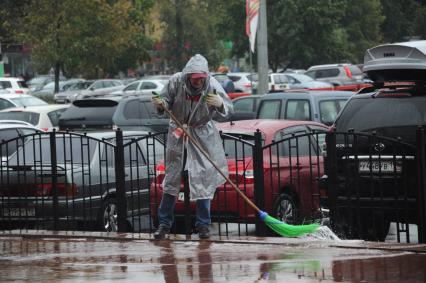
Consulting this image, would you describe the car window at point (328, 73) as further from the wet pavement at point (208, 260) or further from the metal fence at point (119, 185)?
the wet pavement at point (208, 260)

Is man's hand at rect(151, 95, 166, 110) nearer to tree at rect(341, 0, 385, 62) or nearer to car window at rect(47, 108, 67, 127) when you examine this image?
car window at rect(47, 108, 67, 127)

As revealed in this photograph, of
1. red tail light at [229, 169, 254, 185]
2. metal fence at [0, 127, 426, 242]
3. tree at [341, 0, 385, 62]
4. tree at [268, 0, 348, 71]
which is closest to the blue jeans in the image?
metal fence at [0, 127, 426, 242]

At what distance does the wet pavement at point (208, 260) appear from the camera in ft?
28.9

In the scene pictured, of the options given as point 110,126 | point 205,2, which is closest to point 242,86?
point 205,2

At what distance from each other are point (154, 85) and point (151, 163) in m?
38.2

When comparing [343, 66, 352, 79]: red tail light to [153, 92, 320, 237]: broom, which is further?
[343, 66, 352, 79]: red tail light

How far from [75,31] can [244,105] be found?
18.1 m

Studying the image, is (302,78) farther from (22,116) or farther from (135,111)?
(22,116)

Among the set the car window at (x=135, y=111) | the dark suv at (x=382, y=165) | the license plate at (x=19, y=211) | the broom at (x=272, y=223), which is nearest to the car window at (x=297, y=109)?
the car window at (x=135, y=111)

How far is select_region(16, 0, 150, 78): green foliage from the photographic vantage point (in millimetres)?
45366

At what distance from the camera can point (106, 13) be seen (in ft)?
152

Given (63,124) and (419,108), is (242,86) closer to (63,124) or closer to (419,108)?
(63,124)

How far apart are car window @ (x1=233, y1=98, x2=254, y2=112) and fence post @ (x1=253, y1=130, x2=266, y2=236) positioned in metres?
17.3

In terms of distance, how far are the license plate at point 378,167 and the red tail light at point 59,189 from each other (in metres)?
3.60
